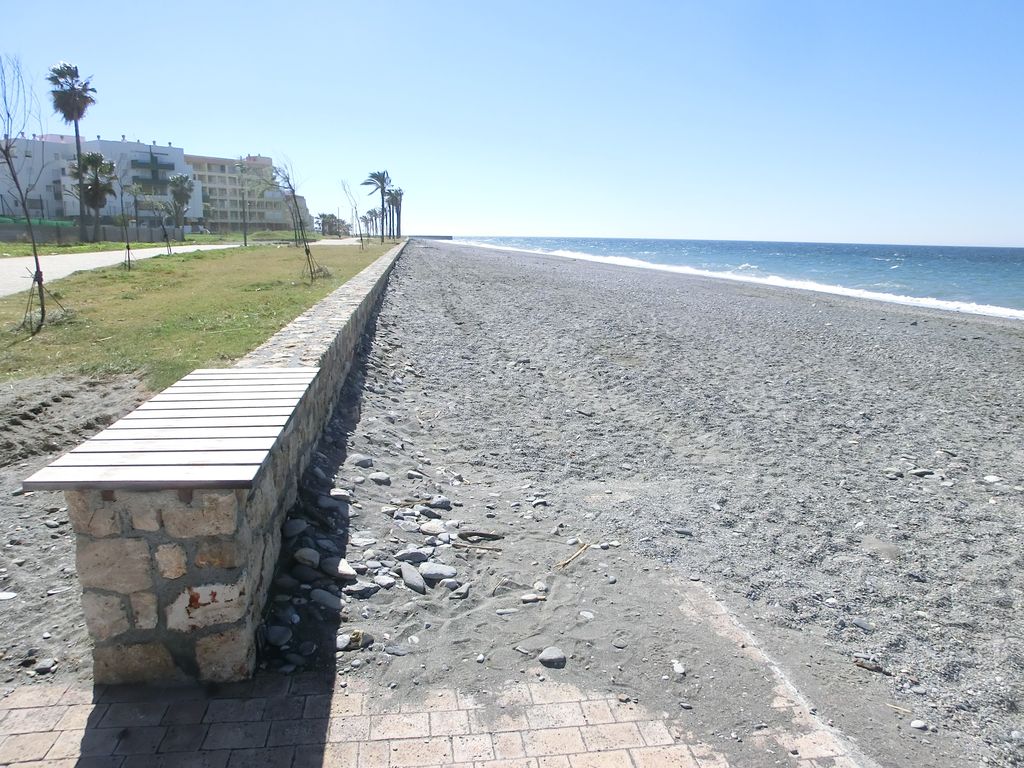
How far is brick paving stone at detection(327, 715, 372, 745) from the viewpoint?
241 centimetres

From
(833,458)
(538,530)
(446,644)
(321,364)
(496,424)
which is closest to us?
(446,644)

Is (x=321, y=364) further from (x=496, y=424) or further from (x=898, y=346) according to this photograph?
(x=898, y=346)

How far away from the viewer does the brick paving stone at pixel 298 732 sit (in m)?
2.37

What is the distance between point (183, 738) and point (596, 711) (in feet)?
4.93

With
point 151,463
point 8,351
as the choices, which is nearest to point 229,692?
point 151,463

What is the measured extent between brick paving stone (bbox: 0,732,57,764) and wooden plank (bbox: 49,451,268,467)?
94 centimetres

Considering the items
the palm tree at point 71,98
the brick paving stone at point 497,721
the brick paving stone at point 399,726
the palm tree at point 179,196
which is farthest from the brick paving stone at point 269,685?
the palm tree at point 179,196

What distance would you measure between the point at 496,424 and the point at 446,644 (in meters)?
3.96

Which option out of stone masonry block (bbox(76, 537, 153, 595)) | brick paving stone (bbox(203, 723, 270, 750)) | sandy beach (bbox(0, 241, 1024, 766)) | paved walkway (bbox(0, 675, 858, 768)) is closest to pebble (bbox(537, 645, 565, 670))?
sandy beach (bbox(0, 241, 1024, 766))

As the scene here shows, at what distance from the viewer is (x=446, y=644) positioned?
10.1 feet

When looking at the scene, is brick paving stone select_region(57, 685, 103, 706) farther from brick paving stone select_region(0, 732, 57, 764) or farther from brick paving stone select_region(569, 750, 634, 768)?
brick paving stone select_region(569, 750, 634, 768)

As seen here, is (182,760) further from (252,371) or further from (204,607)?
(252,371)

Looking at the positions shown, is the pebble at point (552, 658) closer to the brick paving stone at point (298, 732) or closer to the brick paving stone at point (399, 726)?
the brick paving stone at point (399, 726)

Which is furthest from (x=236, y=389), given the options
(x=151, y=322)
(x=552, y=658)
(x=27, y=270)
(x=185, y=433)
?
(x=27, y=270)
